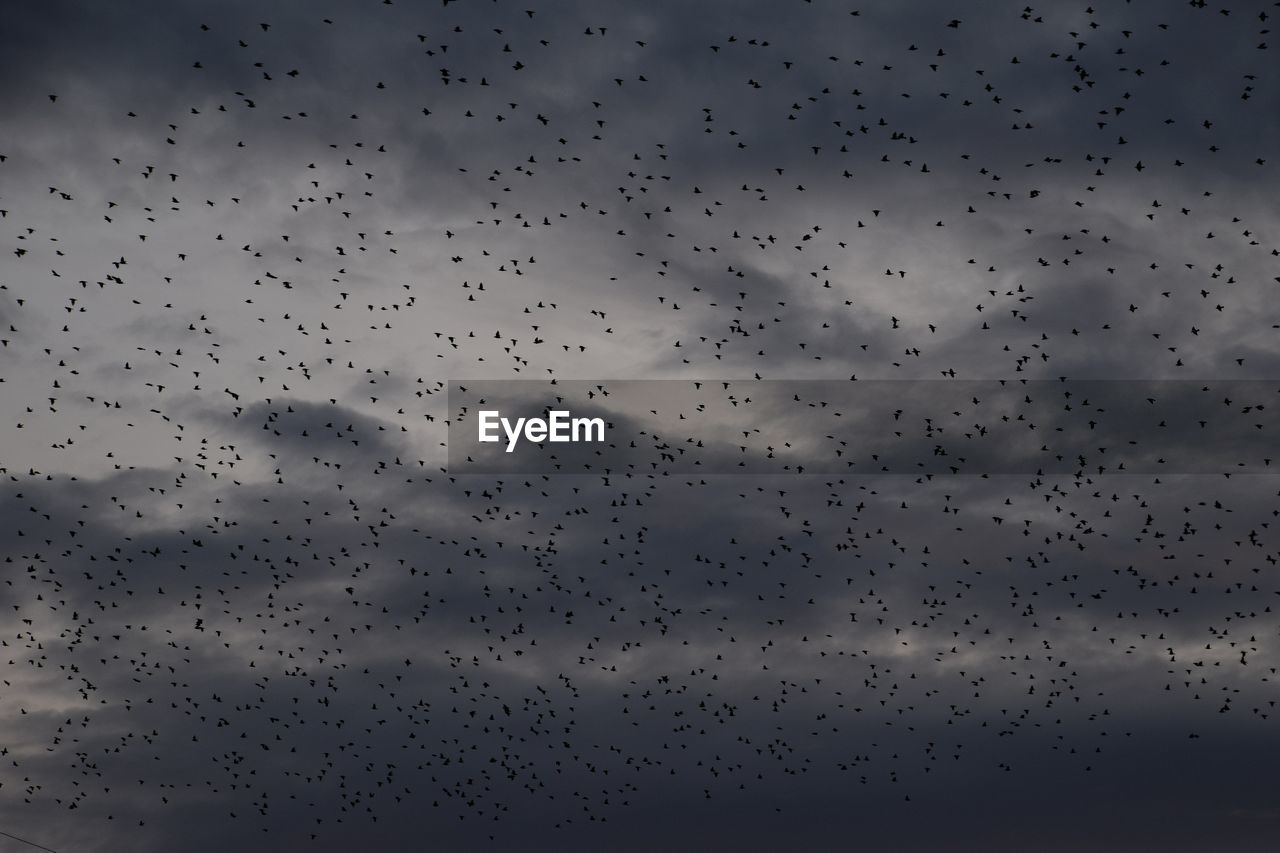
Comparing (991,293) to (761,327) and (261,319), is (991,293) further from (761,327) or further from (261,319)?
(261,319)

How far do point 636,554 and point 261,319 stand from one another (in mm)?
27747

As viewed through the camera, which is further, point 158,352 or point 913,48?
point 158,352

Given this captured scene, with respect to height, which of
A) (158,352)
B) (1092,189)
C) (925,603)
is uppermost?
(1092,189)

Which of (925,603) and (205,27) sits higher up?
(205,27)

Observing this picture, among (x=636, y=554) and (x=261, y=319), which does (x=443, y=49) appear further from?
(x=636, y=554)

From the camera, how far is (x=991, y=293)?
252 ft

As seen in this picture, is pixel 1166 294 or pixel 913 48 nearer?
pixel 913 48

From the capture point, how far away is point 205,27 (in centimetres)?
6278

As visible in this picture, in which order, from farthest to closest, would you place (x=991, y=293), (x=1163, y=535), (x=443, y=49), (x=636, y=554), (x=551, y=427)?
(x=636, y=554) → (x=1163, y=535) → (x=991, y=293) → (x=551, y=427) → (x=443, y=49)

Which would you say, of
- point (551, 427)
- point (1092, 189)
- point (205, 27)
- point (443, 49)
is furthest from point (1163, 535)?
point (205, 27)

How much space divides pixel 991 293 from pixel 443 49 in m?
33.8

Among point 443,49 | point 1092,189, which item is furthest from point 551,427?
point 1092,189

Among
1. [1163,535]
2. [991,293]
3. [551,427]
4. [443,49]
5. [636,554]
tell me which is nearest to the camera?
[443,49]

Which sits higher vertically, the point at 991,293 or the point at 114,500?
the point at 991,293
